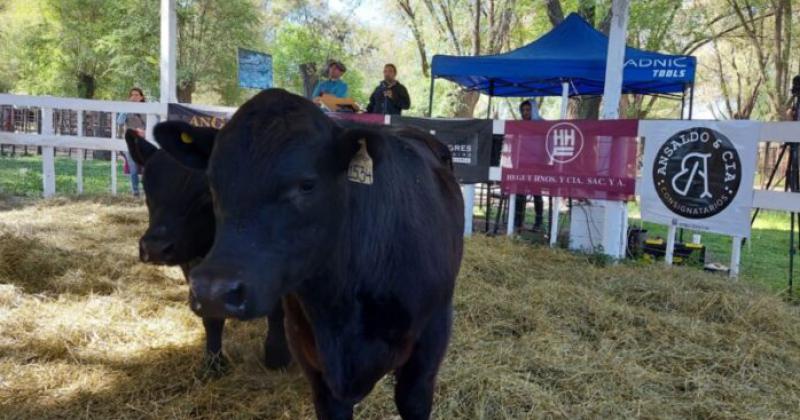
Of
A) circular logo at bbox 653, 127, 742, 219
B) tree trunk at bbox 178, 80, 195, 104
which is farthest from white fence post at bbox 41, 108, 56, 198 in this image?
tree trunk at bbox 178, 80, 195, 104

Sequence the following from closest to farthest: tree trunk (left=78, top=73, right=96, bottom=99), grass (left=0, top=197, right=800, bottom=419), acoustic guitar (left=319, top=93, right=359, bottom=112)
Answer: grass (left=0, top=197, right=800, bottom=419) → acoustic guitar (left=319, top=93, right=359, bottom=112) → tree trunk (left=78, top=73, right=96, bottom=99)

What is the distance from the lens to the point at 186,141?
200cm

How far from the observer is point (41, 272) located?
5.05m

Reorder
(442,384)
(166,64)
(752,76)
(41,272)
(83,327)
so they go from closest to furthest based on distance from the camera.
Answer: (442,384), (83,327), (41,272), (166,64), (752,76)

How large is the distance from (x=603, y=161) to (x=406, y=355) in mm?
4676

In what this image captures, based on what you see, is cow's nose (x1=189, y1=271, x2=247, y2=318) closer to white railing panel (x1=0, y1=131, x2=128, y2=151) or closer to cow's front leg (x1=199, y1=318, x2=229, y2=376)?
cow's front leg (x1=199, y1=318, x2=229, y2=376)

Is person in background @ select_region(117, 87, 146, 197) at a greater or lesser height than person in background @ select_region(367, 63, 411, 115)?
lesser

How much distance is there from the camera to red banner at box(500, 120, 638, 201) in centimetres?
615

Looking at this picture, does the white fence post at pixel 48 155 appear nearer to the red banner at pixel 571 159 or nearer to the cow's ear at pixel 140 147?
the cow's ear at pixel 140 147

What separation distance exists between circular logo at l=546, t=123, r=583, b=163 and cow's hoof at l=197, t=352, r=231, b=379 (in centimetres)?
440

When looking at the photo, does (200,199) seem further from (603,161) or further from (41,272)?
(603,161)

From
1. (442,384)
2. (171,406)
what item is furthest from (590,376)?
(171,406)

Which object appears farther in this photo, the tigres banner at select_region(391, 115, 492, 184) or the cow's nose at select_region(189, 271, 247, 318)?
the tigres banner at select_region(391, 115, 492, 184)

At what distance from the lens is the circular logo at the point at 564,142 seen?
6.42 m
